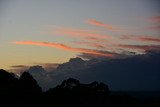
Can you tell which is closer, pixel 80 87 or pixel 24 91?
pixel 80 87

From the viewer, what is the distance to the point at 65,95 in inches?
1625

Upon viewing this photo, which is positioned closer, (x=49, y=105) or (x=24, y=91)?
(x=49, y=105)

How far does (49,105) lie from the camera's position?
41312 mm

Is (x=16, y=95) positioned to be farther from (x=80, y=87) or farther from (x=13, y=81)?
(x=80, y=87)

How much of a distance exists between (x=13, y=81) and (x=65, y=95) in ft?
28.6

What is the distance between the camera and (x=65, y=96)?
4119 centimetres

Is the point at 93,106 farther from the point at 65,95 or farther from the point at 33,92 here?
the point at 33,92

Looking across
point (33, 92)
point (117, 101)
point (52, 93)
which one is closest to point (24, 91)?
point (33, 92)

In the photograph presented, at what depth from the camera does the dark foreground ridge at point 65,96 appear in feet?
133

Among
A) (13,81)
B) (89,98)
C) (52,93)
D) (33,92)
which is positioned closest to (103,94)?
(89,98)

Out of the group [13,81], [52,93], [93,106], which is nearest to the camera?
[93,106]

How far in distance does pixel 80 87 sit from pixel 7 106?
300 inches

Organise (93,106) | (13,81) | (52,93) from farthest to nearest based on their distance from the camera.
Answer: (13,81)
(52,93)
(93,106)

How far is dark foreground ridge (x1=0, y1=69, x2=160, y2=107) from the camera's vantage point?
40531 millimetres
